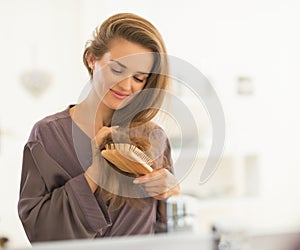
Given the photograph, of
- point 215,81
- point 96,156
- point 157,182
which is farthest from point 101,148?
point 215,81

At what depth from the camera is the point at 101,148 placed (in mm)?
1042

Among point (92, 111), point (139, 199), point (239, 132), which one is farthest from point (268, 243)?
point (239, 132)

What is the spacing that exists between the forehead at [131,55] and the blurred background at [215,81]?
0.19 feet

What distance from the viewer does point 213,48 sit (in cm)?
125

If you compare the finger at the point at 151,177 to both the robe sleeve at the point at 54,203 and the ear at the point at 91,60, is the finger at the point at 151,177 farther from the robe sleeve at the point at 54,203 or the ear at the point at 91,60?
the ear at the point at 91,60

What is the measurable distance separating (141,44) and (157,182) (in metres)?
0.27

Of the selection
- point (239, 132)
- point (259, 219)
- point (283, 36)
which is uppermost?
point (283, 36)

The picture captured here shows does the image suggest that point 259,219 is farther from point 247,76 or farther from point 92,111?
point 92,111

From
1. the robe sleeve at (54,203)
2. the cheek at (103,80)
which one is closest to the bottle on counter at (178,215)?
the robe sleeve at (54,203)

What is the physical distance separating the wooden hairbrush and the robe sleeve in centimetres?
7

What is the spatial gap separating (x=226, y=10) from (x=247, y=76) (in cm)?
19

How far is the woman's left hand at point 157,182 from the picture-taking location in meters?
1.06

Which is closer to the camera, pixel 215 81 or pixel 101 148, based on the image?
pixel 101 148

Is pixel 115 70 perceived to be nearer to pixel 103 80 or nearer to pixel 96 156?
pixel 103 80
